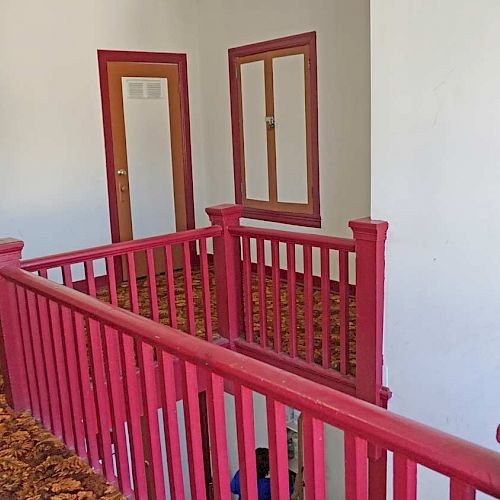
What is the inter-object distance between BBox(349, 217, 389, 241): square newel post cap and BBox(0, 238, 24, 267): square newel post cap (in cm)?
163

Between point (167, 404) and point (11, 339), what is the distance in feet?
4.46

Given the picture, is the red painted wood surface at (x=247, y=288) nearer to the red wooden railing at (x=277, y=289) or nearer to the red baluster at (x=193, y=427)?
the red wooden railing at (x=277, y=289)

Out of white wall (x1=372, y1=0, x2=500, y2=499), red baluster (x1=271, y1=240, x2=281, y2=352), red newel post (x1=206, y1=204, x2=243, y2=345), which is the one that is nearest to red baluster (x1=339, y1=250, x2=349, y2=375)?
white wall (x1=372, y1=0, x2=500, y2=499)

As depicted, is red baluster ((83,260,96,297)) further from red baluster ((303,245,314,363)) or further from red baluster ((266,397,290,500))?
red baluster ((266,397,290,500))

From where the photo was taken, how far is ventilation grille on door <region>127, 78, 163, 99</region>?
211 inches

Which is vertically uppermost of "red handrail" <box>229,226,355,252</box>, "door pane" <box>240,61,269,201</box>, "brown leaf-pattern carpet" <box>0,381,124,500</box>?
"door pane" <box>240,61,269,201</box>

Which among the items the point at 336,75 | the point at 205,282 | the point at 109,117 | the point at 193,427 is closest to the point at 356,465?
the point at 193,427

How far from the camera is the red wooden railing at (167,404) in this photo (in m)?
1.32

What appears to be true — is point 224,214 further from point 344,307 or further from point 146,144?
point 146,144

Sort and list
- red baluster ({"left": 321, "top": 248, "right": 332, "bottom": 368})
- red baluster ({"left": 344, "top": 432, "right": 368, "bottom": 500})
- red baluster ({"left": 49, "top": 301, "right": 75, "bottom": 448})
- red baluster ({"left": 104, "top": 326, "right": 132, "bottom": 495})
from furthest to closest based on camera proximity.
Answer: red baluster ({"left": 321, "top": 248, "right": 332, "bottom": 368}), red baluster ({"left": 49, "top": 301, "right": 75, "bottom": 448}), red baluster ({"left": 104, "top": 326, "right": 132, "bottom": 495}), red baluster ({"left": 344, "top": 432, "right": 368, "bottom": 500})

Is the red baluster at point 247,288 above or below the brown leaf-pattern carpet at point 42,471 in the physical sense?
above

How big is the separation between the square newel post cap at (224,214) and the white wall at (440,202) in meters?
1.02

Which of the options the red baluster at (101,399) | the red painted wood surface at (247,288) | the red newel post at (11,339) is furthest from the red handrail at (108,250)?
the red baluster at (101,399)

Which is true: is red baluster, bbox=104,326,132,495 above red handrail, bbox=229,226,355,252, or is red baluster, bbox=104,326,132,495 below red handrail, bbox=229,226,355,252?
below
